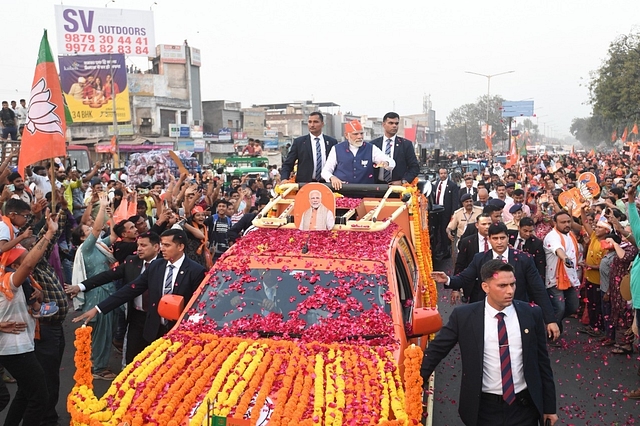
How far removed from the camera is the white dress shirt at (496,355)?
15.0 feet

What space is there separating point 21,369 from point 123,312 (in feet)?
8.51

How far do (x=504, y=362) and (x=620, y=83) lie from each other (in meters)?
38.6

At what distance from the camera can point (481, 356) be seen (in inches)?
181

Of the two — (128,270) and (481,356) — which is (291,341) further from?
(128,270)

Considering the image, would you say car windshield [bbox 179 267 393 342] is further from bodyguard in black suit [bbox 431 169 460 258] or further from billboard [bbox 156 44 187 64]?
billboard [bbox 156 44 187 64]

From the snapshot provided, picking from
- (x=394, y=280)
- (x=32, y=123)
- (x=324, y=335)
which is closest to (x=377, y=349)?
(x=324, y=335)

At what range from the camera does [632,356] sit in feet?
28.6

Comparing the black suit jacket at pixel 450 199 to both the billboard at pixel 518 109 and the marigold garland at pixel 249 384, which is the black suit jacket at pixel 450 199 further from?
the billboard at pixel 518 109

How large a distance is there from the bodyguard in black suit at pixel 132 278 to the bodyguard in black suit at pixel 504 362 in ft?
11.5

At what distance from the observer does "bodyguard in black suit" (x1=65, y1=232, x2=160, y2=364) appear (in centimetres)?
688

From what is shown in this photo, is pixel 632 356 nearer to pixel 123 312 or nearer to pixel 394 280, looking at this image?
pixel 394 280

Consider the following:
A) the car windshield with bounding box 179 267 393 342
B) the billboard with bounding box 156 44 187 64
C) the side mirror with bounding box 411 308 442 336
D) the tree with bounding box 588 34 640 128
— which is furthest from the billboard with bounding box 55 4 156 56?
the side mirror with bounding box 411 308 442 336

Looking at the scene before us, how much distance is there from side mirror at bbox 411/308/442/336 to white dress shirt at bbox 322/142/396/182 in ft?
13.1

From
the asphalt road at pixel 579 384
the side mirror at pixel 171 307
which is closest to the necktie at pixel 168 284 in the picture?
the side mirror at pixel 171 307
